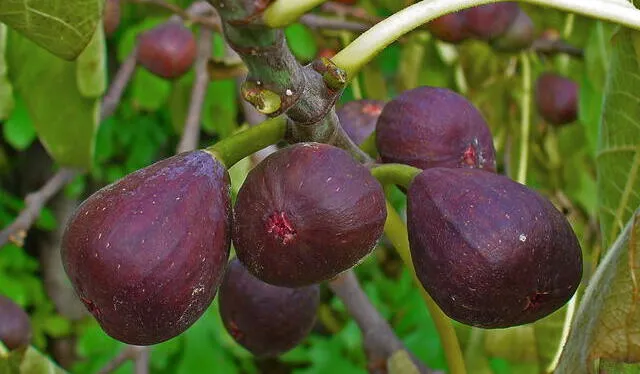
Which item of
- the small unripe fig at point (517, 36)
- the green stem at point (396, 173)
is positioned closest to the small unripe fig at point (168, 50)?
the small unripe fig at point (517, 36)

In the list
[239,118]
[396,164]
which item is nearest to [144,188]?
[396,164]

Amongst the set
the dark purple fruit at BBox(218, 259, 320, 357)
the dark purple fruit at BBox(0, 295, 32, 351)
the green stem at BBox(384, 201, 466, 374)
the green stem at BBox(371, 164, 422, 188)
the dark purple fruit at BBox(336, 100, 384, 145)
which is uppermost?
the green stem at BBox(371, 164, 422, 188)

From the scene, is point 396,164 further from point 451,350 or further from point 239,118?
point 239,118

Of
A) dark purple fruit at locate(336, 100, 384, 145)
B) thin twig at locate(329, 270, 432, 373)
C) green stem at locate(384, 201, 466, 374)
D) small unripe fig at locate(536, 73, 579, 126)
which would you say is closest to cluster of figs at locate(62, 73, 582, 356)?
green stem at locate(384, 201, 466, 374)

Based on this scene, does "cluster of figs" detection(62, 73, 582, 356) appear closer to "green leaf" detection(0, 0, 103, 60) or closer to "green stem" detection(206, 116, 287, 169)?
"green stem" detection(206, 116, 287, 169)

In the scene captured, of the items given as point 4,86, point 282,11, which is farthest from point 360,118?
point 4,86

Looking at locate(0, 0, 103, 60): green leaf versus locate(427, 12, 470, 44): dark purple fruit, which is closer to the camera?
locate(0, 0, 103, 60): green leaf

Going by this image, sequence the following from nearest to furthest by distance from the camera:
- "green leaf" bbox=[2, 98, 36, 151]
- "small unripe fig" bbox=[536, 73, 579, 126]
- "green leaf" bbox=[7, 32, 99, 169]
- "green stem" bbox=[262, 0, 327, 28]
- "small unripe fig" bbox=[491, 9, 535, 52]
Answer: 1. "green stem" bbox=[262, 0, 327, 28]
2. "green leaf" bbox=[7, 32, 99, 169]
3. "small unripe fig" bbox=[491, 9, 535, 52]
4. "small unripe fig" bbox=[536, 73, 579, 126]
5. "green leaf" bbox=[2, 98, 36, 151]
